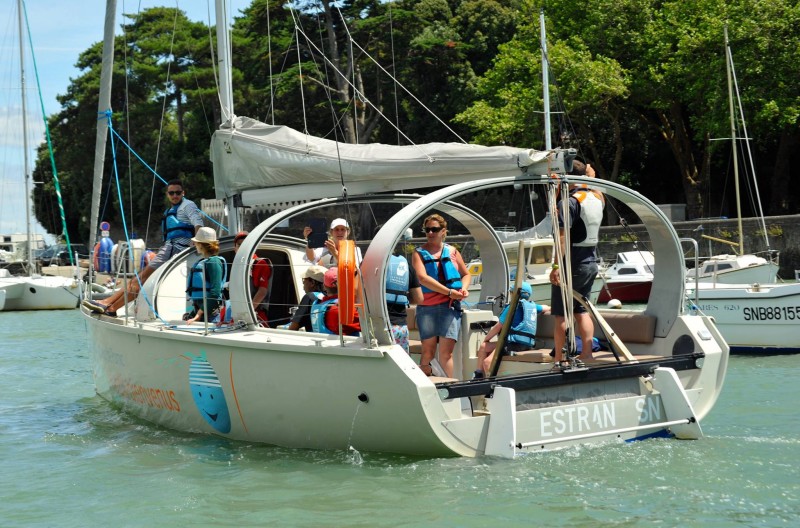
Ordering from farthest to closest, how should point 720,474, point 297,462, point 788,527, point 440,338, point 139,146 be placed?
1. point 139,146
2. point 440,338
3. point 297,462
4. point 720,474
5. point 788,527

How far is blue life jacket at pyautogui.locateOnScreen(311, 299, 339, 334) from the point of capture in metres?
8.44

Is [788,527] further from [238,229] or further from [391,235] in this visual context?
[238,229]

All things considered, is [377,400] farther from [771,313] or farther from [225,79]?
[771,313]

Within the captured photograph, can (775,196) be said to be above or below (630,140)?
below

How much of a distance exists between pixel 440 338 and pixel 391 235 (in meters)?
1.33

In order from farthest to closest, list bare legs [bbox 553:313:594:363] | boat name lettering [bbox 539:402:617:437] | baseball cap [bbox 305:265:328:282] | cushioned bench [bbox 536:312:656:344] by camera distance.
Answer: baseball cap [bbox 305:265:328:282] → cushioned bench [bbox 536:312:656:344] → bare legs [bbox 553:313:594:363] → boat name lettering [bbox 539:402:617:437]

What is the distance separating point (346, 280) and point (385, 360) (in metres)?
0.63

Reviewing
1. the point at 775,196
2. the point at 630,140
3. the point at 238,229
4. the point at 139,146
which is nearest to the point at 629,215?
the point at 630,140

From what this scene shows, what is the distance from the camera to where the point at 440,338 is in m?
8.23

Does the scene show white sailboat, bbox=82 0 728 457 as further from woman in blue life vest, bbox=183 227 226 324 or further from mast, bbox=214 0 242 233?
woman in blue life vest, bbox=183 227 226 324

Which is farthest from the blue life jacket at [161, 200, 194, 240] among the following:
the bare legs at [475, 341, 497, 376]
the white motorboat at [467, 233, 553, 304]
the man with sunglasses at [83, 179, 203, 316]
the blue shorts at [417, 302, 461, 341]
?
the white motorboat at [467, 233, 553, 304]

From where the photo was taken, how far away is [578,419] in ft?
24.1

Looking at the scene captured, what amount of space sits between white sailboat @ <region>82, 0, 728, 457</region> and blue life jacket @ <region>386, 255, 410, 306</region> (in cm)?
46

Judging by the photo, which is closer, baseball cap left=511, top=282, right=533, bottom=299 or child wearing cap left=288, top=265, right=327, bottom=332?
baseball cap left=511, top=282, right=533, bottom=299
